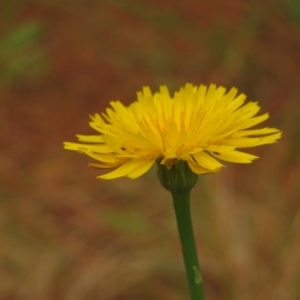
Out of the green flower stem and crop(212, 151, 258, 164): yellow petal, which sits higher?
crop(212, 151, 258, 164): yellow petal

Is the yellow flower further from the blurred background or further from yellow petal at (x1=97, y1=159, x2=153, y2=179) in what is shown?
the blurred background

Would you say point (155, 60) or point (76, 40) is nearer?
point (155, 60)

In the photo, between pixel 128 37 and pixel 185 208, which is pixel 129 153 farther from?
pixel 128 37

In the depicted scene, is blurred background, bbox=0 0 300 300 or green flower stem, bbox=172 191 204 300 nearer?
green flower stem, bbox=172 191 204 300

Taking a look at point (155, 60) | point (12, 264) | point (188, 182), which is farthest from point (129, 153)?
point (155, 60)

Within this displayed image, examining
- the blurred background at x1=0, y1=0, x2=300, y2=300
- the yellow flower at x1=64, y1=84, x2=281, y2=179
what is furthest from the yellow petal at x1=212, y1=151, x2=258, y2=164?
the blurred background at x1=0, y1=0, x2=300, y2=300
